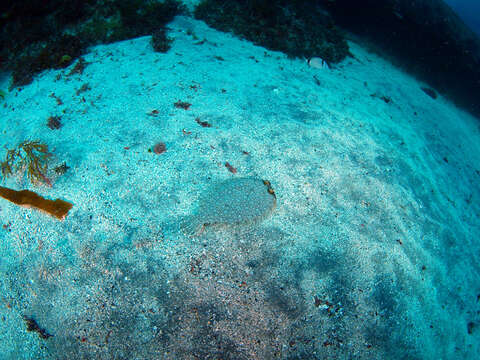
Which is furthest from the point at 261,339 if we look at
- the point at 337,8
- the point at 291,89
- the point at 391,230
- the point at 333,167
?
the point at 337,8

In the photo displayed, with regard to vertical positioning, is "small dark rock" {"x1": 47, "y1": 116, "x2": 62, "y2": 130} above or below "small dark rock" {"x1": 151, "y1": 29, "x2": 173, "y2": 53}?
below

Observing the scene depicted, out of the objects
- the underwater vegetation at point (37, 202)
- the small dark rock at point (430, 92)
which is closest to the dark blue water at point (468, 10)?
the small dark rock at point (430, 92)

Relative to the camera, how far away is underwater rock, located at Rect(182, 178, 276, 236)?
3.31 m

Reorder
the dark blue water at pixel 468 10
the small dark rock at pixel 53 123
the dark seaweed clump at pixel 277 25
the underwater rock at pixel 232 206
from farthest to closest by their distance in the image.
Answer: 1. the dark blue water at pixel 468 10
2. the dark seaweed clump at pixel 277 25
3. the small dark rock at pixel 53 123
4. the underwater rock at pixel 232 206

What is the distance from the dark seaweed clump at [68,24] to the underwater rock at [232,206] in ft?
22.5

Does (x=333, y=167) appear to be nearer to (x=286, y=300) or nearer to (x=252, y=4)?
(x=286, y=300)

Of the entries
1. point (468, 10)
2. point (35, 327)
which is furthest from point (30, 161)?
point (468, 10)

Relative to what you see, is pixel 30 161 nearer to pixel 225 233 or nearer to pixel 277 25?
pixel 225 233

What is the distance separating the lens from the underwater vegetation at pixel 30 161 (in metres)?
3.84

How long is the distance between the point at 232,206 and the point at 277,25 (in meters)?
9.00

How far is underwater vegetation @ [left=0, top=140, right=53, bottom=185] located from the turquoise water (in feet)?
0.39

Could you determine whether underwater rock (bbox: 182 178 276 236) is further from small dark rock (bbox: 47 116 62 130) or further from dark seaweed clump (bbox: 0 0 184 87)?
dark seaweed clump (bbox: 0 0 184 87)

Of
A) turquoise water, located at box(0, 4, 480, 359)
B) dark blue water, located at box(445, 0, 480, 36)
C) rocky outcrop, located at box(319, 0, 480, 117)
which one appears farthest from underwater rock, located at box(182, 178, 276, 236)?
dark blue water, located at box(445, 0, 480, 36)

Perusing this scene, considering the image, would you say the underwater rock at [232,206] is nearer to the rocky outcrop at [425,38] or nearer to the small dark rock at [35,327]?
the small dark rock at [35,327]
